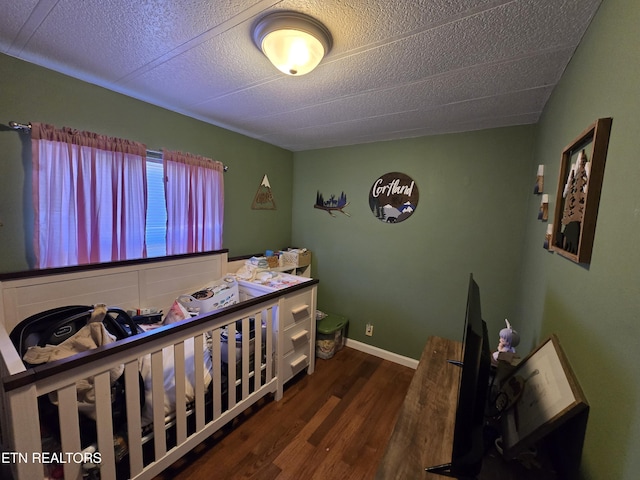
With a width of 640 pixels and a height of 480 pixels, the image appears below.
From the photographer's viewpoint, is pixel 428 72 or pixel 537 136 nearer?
pixel 428 72

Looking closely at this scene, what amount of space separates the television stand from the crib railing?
1.04m

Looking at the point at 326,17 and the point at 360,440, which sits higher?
the point at 326,17

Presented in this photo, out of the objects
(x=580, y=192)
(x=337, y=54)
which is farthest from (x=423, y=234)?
(x=337, y=54)

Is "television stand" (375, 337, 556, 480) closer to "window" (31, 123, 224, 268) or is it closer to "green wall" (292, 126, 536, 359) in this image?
"green wall" (292, 126, 536, 359)

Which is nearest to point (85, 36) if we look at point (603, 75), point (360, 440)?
point (603, 75)

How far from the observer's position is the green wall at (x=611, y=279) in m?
0.53

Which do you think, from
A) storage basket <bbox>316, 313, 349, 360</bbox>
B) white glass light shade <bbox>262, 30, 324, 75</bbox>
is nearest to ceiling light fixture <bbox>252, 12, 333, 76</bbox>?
white glass light shade <bbox>262, 30, 324, 75</bbox>

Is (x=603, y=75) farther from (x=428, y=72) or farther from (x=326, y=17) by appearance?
(x=326, y=17)

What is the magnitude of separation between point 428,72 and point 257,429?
2.41 meters

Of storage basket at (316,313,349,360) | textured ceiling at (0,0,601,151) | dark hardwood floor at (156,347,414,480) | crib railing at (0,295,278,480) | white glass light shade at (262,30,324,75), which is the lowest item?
dark hardwood floor at (156,347,414,480)

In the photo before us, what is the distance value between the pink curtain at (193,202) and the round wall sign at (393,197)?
1.53 metres

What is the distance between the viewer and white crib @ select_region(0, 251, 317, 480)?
89 cm

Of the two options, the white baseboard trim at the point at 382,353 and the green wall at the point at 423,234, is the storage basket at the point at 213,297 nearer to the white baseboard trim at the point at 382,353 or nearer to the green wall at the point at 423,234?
the green wall at the point at 423,234

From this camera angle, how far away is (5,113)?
4.56 feet
